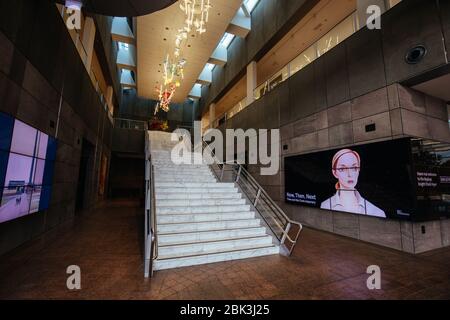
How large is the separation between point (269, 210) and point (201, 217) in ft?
5.40

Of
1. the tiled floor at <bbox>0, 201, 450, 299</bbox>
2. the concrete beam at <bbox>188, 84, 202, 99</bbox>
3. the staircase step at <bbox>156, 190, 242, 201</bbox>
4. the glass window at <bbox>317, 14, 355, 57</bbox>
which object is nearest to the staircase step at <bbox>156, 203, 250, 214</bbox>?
the staircase step at <bbox>156, 190, 242, 201</bbox>

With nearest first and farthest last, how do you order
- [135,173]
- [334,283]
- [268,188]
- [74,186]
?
[334,283] → [74,186] → [268,188] → [135,173]

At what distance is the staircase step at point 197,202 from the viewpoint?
15.4 ft

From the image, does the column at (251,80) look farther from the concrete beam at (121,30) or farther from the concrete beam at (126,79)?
the concrete beam at (126,79)

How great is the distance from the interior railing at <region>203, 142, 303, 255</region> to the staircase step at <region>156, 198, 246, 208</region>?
454mm

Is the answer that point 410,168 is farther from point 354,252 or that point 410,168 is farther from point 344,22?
point 344,22

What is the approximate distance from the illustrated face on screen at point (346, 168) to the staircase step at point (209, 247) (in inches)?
107

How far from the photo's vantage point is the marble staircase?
3.56 m

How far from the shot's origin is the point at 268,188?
28.0 ft

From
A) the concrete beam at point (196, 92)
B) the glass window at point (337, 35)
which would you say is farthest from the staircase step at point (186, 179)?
the concrete beam at point (196, 92)

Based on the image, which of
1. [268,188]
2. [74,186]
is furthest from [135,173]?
[268,188]

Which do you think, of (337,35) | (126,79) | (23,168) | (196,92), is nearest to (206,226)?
(23,168)

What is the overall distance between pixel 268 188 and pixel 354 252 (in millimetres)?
4498

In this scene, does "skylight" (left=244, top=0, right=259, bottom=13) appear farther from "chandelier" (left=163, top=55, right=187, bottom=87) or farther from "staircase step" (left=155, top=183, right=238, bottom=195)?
"staircase step" (left=155, top=183, right=238, bottom=195)
